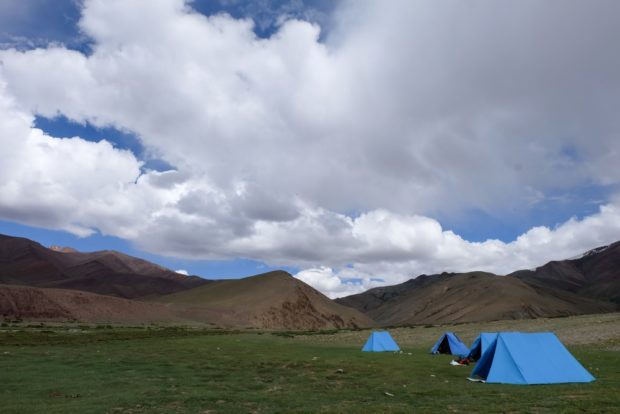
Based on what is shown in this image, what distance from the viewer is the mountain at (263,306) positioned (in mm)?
156250

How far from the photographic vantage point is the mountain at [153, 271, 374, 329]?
6152 inches

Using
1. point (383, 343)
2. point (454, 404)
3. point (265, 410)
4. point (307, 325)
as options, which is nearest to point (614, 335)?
point (383, 343)

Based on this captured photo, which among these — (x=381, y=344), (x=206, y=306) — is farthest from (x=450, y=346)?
(x=206, y=306)

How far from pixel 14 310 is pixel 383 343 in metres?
110

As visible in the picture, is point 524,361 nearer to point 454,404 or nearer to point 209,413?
point 454,404

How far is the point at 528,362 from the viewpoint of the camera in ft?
63.4

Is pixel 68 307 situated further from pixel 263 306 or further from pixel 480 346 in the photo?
pixel 480 346

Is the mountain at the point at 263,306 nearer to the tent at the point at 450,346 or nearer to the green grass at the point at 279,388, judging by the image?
the tent at the point at 450,346

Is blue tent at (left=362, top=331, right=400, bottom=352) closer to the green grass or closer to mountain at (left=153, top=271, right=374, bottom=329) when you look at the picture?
the green grass

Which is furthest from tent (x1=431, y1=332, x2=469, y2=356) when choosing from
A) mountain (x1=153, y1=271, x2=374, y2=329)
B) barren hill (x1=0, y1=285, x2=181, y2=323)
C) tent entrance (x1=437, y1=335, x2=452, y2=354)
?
mountain (x1=153, y1=271, x2=374, y2=329)

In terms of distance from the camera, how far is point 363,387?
1923 centimetres

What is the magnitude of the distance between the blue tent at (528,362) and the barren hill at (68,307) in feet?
397

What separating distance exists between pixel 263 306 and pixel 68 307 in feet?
201

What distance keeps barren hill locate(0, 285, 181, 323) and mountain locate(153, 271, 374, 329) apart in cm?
1521
